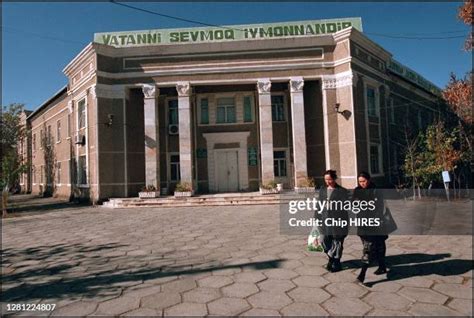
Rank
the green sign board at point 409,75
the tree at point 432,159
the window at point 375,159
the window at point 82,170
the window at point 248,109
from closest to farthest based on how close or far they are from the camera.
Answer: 1. the tree at point 432,159
2. the window at point 375,159
3. the window at point 82,170
4. the window at point 248,109
5. the green sign board at point 409,75

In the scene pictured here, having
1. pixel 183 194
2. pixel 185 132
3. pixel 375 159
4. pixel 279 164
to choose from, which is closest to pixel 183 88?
pixel 185 132

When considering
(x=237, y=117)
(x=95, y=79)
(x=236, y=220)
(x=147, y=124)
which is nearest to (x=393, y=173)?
(x=237, y=117)

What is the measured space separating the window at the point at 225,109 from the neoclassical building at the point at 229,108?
0.21ft

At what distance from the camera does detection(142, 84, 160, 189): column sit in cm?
1716

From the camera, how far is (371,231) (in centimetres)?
465

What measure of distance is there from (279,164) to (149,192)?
7818 mm

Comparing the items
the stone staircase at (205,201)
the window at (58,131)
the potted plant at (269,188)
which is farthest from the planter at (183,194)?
the window at (58,131)

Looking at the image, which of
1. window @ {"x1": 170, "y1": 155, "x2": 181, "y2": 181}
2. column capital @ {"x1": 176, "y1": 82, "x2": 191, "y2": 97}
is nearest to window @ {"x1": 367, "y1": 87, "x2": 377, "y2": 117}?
column capital @ {"x1": 176, "y1": 82, "x2": 191, "y2": 97}

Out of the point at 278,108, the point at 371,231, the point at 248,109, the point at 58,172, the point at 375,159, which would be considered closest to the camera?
the point at 371,231

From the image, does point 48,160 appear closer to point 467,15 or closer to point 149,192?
point 149,192

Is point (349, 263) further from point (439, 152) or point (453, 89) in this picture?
point (453, 89)

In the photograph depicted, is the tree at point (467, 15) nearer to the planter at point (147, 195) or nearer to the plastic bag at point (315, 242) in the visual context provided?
the plastic bag at point (315, 242)

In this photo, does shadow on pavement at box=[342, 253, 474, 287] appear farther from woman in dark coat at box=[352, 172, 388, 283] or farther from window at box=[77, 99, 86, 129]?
window at box=[77, 99, 86, 129]

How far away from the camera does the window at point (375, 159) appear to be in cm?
1826
